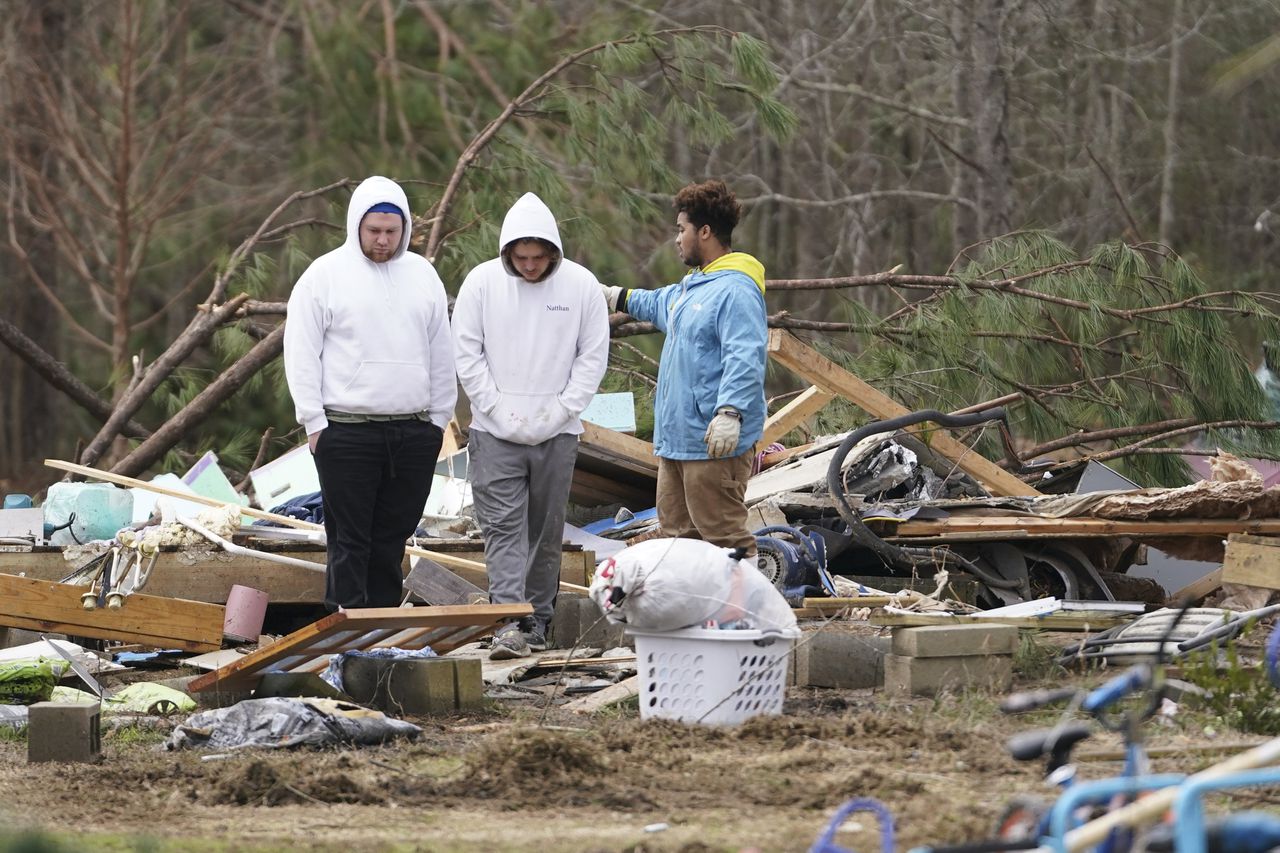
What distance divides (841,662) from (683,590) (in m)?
1.17

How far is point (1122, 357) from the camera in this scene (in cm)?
954

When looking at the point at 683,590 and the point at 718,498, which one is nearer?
the point at 683,590

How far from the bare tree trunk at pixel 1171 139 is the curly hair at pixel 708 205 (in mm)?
16274

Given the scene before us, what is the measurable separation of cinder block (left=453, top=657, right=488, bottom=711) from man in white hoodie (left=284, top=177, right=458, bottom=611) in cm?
60

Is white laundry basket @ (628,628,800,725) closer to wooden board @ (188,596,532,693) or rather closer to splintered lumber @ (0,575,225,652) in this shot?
wooden board @ (188,596,532,693)

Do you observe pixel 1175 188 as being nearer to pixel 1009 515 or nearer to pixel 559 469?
pixel 1009 515

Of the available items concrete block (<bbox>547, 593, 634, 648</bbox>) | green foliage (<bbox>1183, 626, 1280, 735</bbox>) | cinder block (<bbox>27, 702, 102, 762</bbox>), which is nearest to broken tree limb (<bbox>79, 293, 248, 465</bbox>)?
concrete block (<bbox>547, 593, 634, 648</bbox>)

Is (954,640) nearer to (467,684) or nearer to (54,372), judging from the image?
Answer: (467,684)

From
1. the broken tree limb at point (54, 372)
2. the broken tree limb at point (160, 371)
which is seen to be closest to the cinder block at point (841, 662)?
the broken tree limb at point (160, 371)

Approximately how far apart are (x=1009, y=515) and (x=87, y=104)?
9.23 metres

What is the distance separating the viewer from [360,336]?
615 cm

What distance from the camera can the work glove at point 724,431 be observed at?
6047 mm

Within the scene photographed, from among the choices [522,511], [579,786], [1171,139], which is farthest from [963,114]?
[579,786]

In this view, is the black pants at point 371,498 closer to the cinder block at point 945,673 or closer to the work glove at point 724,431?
the work glove at point 724,431
